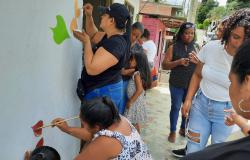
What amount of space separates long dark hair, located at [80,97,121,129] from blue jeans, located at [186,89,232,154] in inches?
45.1

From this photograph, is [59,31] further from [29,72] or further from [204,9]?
[204,9]

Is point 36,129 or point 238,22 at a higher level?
point 238,22

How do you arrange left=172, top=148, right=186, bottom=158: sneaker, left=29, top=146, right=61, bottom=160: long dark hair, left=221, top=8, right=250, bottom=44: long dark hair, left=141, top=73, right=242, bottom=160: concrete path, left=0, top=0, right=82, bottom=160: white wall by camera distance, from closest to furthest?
left=0, top=0, right=82, bottom=160: white wall
left=29, top=146, right=61, bottom=160: long dark hair
left=221, top=8, right=250, bottom=44: long dark hair
left=172, top=148, right=186, bottom=158: sneaker
left=141, top=73, right=242, bottom=160: concrete path

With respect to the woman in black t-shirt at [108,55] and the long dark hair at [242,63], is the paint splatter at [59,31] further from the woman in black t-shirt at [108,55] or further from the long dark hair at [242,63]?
the long dark hair at [242,63]

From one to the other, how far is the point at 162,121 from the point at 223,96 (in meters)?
3.34

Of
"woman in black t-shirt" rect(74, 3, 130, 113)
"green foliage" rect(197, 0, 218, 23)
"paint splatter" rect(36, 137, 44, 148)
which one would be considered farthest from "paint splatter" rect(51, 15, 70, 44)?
"green foliage" rect(197, 0, 218, 23)

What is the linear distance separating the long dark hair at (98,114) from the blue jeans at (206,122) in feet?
3.76

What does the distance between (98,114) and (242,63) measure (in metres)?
1.11

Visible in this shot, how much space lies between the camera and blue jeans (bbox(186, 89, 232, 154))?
3.01 meters

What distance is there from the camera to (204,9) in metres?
53.4

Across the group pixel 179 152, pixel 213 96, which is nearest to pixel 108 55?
pixel 213 96

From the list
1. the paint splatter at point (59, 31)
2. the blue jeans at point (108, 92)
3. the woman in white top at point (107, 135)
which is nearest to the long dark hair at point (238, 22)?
the blue jeans at point (108, 92)

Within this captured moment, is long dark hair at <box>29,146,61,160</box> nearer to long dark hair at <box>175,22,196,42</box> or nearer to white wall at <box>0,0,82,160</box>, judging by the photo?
white wall at <box>0,0,82,160</box>

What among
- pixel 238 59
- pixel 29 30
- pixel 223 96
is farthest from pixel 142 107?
pixel 238 59
